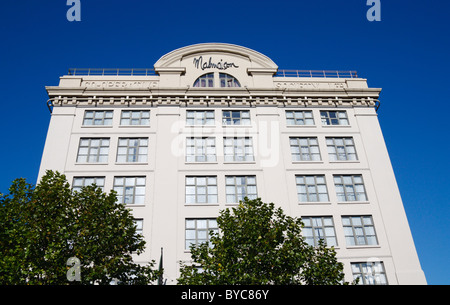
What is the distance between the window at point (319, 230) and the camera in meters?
24.0

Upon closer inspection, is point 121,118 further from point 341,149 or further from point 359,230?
point 359,230

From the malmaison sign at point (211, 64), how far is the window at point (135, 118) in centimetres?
649

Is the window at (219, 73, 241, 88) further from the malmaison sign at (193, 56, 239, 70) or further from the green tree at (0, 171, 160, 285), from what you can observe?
the green tree at (0, 171, 160, 285)

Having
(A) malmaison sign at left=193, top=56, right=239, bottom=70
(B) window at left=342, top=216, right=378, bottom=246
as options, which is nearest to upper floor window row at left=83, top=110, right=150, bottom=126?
(A) malmaison sign at left=193, top=56, right=239, bottom=70

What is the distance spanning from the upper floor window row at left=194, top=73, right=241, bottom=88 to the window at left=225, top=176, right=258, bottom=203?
29.6 feet

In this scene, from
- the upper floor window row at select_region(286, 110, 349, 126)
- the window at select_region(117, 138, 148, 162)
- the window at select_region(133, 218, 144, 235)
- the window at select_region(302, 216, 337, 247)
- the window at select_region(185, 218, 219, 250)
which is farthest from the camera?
the upper floor window row at select_region(286, 110, 349, 126)

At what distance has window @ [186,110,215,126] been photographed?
28828 millimetres

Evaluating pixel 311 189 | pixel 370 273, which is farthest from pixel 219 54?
pixel 370 273

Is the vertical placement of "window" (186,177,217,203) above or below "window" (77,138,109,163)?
below

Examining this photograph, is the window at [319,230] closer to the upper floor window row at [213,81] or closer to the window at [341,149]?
the window at [341,149]

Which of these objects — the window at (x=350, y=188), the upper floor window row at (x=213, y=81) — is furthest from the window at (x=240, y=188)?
the upper floor window row at (x=213, y=81)

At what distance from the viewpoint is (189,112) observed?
29.3 meters

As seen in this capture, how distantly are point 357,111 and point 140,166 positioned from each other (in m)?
18.8
